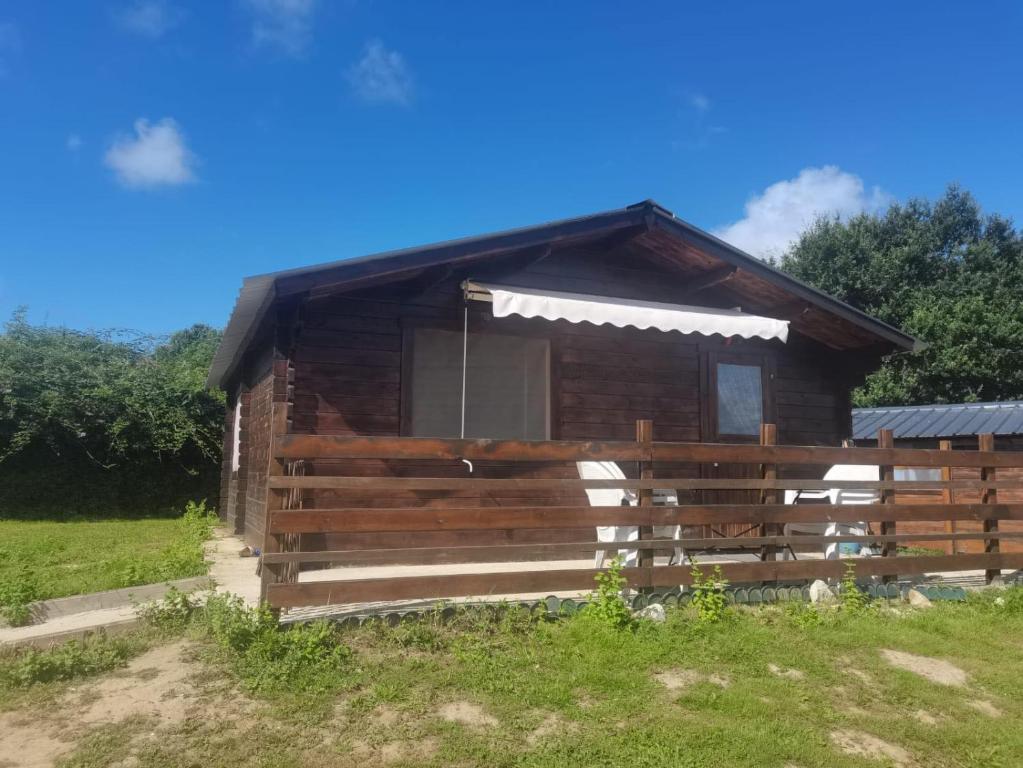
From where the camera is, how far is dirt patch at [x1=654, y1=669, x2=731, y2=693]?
3.75 meters

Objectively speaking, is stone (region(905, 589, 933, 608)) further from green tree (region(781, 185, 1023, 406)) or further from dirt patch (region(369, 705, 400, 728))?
green tree (region(781, 185, 1023, 406))

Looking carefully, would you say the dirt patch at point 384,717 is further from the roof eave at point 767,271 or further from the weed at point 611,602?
the roof eave at point 767,271

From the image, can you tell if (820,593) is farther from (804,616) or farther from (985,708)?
(985,708)

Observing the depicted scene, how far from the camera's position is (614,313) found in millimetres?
6555

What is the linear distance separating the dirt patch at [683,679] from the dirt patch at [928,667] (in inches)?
46.5

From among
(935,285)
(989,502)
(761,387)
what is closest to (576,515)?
(989,502)

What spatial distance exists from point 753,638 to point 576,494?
10.9 feet

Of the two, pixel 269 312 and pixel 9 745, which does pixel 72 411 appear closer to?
pixel 269 312

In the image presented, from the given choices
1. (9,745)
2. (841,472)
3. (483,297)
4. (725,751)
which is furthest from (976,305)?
(9,745)

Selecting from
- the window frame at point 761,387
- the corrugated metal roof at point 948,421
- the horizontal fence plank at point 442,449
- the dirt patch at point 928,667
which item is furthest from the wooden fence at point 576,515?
the corrugated metal roof at point 948,421

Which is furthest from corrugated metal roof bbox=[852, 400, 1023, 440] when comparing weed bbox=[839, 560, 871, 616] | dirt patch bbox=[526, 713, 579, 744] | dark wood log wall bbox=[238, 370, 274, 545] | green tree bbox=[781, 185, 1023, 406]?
dirt patch bbox=[526, 713, 579, 744]

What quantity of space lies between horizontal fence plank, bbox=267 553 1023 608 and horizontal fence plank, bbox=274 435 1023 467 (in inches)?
28.4

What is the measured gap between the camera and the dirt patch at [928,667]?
13.5 ft

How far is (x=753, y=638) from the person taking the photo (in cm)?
437
